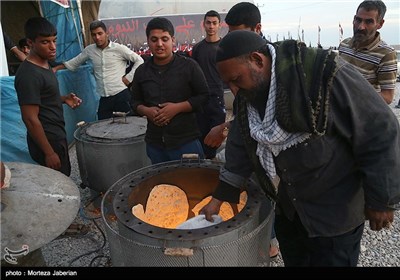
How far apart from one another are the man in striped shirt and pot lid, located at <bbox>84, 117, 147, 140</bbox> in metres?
2.23

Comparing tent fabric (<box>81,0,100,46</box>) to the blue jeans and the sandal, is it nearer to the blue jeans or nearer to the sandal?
the sandal

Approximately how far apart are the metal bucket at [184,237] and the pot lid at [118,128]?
1321 millimetres

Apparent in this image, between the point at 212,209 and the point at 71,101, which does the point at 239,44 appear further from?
the point at 71,101

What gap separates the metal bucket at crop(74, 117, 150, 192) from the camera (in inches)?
119

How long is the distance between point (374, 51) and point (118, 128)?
2629 millimetres

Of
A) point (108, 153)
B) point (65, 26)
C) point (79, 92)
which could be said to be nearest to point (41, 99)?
point (108, 153)

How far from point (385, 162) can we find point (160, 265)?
3.53ft

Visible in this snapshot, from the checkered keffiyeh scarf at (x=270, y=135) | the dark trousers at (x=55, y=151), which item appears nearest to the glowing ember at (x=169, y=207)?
the checkered keffiyeh scarf at (x=270, y=135)

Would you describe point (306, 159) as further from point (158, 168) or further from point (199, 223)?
point (158, 168)

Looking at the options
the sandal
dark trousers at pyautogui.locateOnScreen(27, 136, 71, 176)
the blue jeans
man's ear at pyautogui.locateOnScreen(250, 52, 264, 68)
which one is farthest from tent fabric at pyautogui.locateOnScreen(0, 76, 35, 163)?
man's ear at pyautogui.locateOnScreen(250, 52, 264, 68)

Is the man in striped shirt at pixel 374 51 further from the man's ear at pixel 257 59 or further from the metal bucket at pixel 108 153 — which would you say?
the metal bucket at pixel 108 153

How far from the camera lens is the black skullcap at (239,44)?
1.28m

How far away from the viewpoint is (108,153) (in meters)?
3.03

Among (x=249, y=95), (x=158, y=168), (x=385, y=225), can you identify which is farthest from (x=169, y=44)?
(x=385, y=225)
